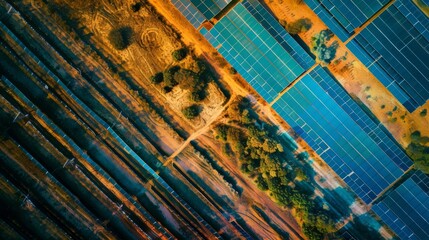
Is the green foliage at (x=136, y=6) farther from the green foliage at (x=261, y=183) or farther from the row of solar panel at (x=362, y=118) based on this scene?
the green foliage at (x=261, y=183)

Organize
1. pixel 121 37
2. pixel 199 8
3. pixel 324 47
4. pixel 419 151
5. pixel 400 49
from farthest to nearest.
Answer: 1. pixel 324 47
2. pixel 419 151
3. pixel 400 49
4. pixel 121 37
5. pixel 199 8

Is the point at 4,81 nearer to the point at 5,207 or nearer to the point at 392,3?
the point at 5,207

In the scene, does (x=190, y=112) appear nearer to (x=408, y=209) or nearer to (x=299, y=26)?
(x=299, y=26)

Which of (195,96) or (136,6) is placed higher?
(136,6)

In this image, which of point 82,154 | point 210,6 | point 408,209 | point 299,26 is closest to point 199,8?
point 210,6

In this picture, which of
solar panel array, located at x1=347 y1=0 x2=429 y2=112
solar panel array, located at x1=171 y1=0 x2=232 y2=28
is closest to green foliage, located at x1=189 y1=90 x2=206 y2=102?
solar panel array, located at x1=171 y1=0 x2=232 y2=28

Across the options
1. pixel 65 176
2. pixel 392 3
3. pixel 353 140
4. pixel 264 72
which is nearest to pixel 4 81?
pixel 65 176

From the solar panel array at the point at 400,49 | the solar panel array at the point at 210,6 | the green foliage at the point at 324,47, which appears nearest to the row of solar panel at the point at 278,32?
the green foliage at the point at 324,47
